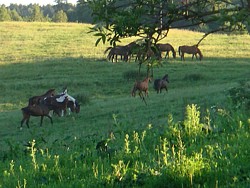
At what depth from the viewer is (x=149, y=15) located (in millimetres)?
4578

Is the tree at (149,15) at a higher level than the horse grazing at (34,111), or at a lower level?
higher

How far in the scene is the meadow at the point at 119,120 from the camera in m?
5.04

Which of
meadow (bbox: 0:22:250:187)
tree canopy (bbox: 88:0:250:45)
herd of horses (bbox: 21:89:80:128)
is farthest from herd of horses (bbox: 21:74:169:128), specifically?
tree canopy (bbox: 88:0:250:45)

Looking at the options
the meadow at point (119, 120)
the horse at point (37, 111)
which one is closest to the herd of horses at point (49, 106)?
the horse at point (37, 111)

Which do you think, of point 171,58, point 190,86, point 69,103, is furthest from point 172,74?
point 69,103

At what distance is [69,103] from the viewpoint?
68.7 feet

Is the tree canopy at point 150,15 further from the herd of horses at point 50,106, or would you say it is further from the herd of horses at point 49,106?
the herd of horses at point 49,106

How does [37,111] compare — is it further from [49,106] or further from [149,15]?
[149,15]

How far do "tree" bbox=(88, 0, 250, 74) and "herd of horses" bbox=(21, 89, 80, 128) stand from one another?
Result: 14.7 m

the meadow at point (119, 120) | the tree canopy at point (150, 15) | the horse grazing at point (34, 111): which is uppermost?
the tree canopy at point (150, 15)

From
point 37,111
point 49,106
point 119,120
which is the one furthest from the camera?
point 49,106

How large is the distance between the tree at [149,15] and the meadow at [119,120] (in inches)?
49.8

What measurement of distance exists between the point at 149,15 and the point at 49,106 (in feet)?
53.0

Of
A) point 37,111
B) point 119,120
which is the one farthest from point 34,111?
point 119,120
